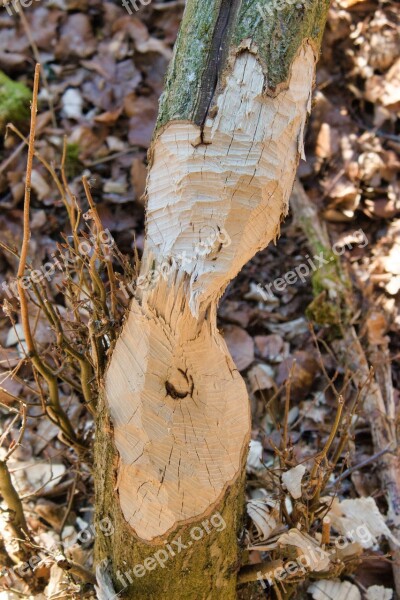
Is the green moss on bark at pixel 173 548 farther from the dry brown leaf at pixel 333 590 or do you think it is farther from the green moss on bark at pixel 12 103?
the green moss on bark at pixel 12 103

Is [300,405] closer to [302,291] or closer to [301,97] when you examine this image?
[302,291]

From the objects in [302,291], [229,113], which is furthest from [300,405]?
[229,113]

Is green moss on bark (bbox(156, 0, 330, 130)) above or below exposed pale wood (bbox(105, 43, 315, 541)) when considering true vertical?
above

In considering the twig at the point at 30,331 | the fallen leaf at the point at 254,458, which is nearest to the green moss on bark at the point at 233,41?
the twig at the point at 30,331

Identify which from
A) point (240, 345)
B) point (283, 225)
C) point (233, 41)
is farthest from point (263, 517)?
point (283, 225)

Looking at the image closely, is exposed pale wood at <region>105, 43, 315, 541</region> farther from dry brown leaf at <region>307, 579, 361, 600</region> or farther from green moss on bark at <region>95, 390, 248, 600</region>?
dry brown leaf at <region>307, 579, 361, 600</region>

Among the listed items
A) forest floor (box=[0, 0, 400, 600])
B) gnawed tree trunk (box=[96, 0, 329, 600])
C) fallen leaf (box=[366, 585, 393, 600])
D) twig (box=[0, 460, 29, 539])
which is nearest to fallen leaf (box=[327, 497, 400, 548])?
forest floor (box=[0, 0, 400, 600])
